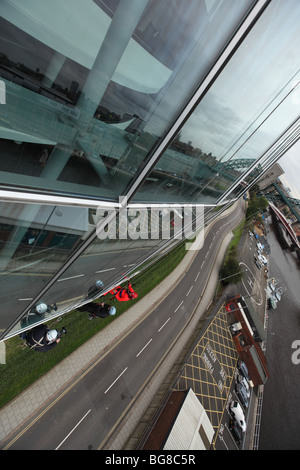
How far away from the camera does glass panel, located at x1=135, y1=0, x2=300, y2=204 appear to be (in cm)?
351

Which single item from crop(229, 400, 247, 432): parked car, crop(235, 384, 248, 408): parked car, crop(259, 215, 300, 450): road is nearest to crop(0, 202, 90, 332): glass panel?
crop(229, 400, 247, 432): parked car

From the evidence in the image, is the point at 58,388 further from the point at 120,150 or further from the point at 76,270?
the point at 120,150

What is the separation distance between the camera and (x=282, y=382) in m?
25.4

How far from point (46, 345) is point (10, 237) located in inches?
318

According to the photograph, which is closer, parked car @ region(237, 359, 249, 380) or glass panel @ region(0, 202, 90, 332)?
glass panel @ region(0, 202, 90, 332)

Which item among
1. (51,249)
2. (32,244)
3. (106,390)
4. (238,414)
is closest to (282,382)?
(238,414)

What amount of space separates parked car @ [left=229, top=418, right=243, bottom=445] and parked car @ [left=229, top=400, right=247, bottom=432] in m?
0.24

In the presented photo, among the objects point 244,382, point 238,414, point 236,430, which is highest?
point 244,382

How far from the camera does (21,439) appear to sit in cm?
950

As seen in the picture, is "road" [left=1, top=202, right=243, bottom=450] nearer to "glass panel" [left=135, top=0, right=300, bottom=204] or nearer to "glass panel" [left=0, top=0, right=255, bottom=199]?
"glass panel" [left=135, top=0, right=300, bottom=204]

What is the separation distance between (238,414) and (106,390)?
13265 millimetres

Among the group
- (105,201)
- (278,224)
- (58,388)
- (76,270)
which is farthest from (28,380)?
(278,224)

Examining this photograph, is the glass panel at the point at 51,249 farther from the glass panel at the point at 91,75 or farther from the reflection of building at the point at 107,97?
the glass panel at the point at 91,75

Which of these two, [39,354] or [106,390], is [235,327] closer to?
[106,390]
